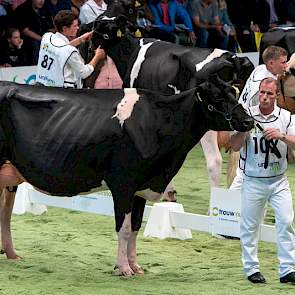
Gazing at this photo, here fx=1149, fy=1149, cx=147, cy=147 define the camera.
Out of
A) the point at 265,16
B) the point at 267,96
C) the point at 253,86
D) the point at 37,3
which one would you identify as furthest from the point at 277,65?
the point at 265,16

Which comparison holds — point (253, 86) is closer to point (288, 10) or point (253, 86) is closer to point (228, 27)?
point (228, 27)

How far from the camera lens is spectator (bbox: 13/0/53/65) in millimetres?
17203

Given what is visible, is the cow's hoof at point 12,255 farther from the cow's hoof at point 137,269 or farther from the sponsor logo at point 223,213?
the sponsor logo at point 223,213

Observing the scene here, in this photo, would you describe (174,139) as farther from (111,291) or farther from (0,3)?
(0,3)

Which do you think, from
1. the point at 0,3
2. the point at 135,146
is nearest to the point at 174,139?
the point at 135,146

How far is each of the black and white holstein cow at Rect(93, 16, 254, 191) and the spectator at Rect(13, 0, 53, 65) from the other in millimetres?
4926

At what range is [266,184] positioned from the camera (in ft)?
28.8

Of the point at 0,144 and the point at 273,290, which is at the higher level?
the point at 0,144

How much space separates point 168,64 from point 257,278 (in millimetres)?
3558

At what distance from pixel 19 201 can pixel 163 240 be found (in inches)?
77.6

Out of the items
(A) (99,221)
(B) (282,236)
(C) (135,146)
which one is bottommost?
(A) (99,221)

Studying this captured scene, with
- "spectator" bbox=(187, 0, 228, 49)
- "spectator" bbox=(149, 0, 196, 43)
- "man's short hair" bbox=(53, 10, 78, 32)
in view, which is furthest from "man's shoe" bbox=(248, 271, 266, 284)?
→ "spectator" bbox=(187, 0, 228, 49)

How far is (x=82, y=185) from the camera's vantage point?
30.2 ft

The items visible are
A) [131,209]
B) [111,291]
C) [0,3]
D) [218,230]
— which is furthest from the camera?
[0,3]
